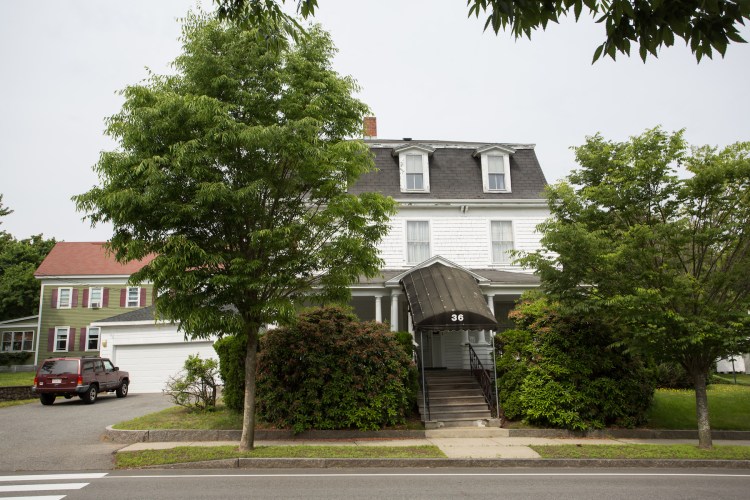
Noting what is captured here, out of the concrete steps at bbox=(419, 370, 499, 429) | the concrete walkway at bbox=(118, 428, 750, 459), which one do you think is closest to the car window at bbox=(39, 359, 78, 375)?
the concrete walkway at bbox=(118, 428, 750, 459)

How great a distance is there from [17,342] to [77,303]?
5881 mm

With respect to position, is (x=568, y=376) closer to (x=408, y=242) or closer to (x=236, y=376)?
(x=408, y=242)

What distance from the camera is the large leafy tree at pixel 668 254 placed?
11.6 m

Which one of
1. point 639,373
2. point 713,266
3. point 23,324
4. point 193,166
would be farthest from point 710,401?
point 23,324

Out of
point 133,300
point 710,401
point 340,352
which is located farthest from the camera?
point 133,300

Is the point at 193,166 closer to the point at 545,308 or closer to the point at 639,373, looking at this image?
the point at 545,308

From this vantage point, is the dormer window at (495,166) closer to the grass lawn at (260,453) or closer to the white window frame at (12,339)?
the grass lawn at (260,453)

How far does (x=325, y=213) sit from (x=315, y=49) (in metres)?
3.51

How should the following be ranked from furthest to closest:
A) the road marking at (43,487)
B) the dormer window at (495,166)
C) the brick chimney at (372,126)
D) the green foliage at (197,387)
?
the brick chimney at (372,126) < the dormer window at (495,166) < the green foliage at (197,387) < the road marking at (43,487)

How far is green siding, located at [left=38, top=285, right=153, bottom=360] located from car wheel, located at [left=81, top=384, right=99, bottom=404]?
18048mm

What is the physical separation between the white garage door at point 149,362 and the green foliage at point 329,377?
39.1 feet

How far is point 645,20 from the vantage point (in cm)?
409

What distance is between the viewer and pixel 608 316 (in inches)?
520

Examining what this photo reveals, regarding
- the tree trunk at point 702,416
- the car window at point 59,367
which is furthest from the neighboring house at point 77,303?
the tree trunk at point 702,416
